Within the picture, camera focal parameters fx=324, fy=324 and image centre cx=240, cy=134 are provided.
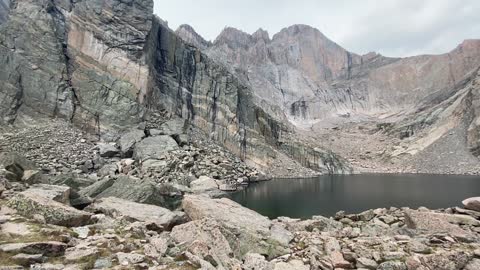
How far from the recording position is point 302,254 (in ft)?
47.7

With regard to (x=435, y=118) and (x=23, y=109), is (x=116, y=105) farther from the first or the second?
(x=435, y=118)

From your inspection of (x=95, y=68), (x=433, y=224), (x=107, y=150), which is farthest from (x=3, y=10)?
(x=433, y=224)

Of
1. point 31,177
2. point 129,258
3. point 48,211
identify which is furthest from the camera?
point 31,177

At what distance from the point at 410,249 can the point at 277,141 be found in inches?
4484

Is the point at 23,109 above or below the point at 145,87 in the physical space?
below

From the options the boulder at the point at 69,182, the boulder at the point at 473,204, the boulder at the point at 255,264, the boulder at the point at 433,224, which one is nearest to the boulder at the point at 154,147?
the boulder at the point at 69,182

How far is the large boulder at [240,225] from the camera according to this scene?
49.5 feet

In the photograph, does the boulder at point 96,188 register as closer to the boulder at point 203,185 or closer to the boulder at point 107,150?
the boulder at point 203,185

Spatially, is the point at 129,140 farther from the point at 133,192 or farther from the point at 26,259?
the point at 26,259

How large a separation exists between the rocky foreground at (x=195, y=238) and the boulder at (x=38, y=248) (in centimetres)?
3

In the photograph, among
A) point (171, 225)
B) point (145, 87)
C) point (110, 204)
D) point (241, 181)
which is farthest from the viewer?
point (145, 87)

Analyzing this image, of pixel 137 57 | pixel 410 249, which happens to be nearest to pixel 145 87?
pixel 137 57

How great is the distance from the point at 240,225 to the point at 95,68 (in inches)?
2952

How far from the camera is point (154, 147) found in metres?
68.6
